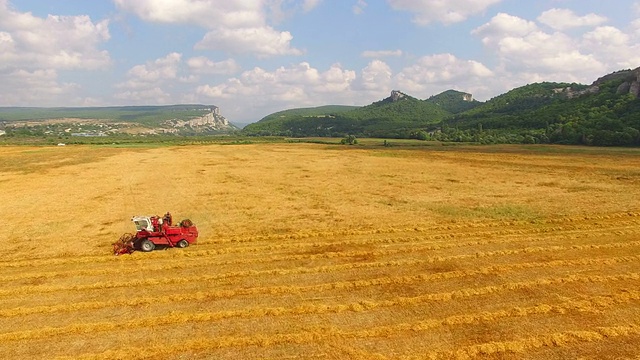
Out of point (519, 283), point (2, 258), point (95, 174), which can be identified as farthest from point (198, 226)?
point (95, 174)

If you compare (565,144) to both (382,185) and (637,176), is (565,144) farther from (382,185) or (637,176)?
(382,185)

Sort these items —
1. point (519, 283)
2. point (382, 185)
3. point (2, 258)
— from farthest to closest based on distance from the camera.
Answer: point (382, 185) < point (2, 258) < point (519, 283)

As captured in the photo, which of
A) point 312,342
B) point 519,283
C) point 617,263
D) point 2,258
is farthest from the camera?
point 2,258

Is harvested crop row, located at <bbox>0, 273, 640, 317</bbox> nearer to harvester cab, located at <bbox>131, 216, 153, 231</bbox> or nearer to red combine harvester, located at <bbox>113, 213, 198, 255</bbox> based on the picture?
red combine harvester, located at <bbox>113, 213, 198, 255</bbox>

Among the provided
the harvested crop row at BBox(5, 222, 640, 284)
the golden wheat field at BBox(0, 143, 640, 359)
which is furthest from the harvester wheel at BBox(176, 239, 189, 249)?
the harvested crop row at BBox(5, 222, 640, 284)

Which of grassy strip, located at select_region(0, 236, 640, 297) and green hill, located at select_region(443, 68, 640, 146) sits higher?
green hill, located at select_region(443, 68, 640, 146)

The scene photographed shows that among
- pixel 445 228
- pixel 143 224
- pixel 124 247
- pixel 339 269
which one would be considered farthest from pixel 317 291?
pixel 445 228
